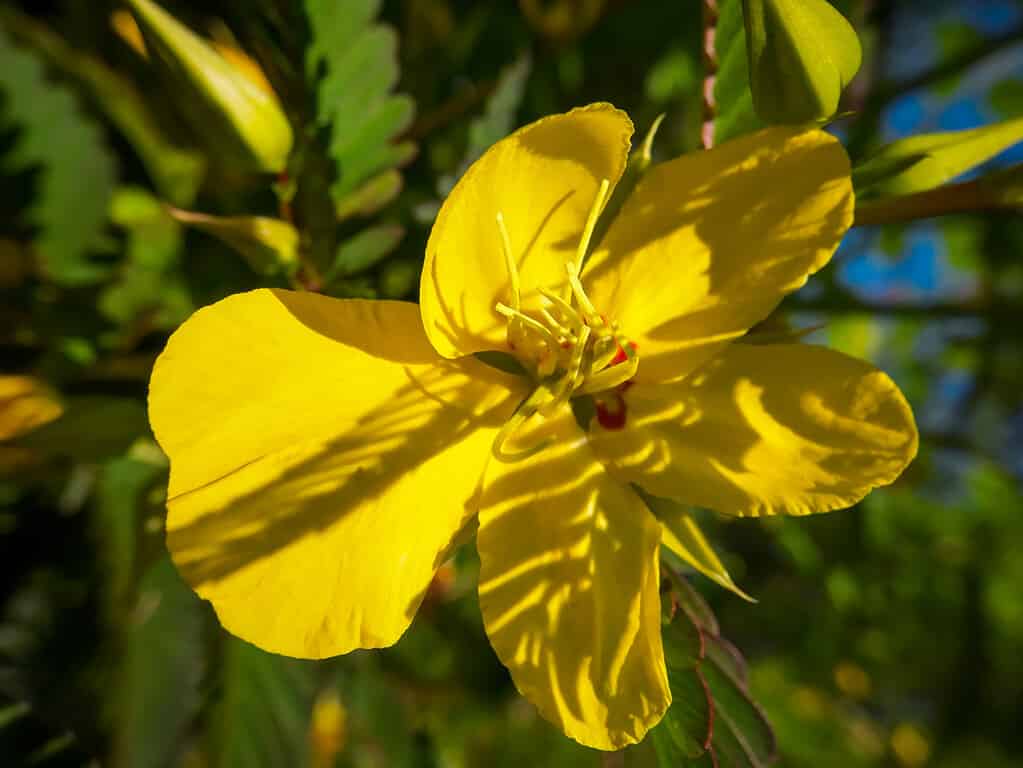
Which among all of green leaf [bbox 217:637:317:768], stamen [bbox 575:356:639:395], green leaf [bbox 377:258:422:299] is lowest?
green leaf [bbox 217:637:317:768]

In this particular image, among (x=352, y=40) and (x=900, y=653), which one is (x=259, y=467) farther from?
(x=900, y=653)

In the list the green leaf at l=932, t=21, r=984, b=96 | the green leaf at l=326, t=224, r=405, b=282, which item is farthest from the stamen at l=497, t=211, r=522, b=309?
the green leaf at l=932, t=21, r=984, b=96

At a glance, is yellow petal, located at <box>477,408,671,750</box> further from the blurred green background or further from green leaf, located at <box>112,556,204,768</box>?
green leaf, located at <box>112,556,204,768</box>

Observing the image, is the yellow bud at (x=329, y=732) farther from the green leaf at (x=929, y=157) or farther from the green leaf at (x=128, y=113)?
the green leaf at (x=929, y=157)

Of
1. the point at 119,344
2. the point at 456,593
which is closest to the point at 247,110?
the point at 119,344

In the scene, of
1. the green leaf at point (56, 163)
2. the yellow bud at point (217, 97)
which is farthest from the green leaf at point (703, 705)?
the green leaf at point (56, 163)

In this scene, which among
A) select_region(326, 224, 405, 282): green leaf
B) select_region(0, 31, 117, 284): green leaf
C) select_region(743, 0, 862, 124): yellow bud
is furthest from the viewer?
select_region(0, 31, 117, 284): green leaf
